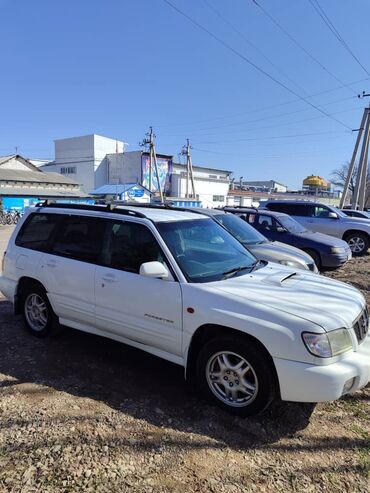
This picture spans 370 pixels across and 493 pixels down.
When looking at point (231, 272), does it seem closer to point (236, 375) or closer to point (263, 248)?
point (236, 375)

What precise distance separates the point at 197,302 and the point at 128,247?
1125 mm

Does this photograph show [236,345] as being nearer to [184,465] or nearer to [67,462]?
[184,465]

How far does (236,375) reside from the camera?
10.7ft

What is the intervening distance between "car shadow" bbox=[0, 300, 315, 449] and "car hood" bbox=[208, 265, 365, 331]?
3.22 ft

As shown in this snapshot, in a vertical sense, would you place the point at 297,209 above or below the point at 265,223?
above

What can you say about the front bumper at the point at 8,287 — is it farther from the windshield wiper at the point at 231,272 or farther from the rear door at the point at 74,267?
the windshield wiper at the point at 231,272

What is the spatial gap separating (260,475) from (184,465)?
0.54m

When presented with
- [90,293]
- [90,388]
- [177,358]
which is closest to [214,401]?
[177,358]

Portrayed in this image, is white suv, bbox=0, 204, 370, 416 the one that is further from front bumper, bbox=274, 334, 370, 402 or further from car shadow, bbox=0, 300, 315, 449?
car shadow, bbox=0, 300, 315, 449

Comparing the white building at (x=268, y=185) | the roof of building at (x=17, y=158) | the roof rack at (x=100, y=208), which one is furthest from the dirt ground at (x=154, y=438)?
the white building at (x=268, y=185)

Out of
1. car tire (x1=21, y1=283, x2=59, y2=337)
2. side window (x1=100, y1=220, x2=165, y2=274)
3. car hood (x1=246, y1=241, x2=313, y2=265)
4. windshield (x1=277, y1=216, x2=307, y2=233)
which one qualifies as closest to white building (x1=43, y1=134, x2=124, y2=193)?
windshield (x1=277, y1=216, x2=307, y2=233)

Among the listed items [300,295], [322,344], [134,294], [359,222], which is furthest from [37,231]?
[359,222]

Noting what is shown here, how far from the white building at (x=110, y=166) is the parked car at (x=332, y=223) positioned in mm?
45770

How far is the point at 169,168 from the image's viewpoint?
206ft
